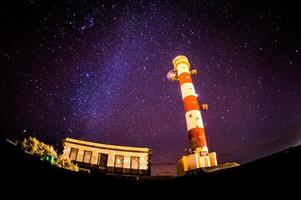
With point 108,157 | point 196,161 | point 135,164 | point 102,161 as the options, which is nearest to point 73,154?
point 102,161

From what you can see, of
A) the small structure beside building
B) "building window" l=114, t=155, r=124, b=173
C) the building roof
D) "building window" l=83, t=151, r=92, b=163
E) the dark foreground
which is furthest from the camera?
the building roof

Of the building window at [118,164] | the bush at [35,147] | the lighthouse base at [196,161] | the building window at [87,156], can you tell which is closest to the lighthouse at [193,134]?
the lighthouse base at [196,161]

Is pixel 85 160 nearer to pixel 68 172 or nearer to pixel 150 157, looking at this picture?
pixel 150 157

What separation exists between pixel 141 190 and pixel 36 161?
1.23 metres

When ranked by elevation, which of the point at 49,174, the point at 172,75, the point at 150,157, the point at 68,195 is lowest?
the point at 68,195

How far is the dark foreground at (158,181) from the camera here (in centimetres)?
184

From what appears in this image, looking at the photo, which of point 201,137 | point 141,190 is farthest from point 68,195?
point 201,137

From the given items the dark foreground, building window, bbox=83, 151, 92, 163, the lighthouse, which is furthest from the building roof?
the dark foreground

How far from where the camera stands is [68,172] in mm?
2209

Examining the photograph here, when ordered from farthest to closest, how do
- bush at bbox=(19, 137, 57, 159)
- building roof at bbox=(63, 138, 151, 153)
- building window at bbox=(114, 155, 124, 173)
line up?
building roof at bbox=(63, 138, 151, 153), building window at bbox=(114, 155, 124, 173), bush at bbox=(19, 137, 57, 159)

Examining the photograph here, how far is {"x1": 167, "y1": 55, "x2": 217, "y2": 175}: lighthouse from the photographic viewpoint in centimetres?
1935

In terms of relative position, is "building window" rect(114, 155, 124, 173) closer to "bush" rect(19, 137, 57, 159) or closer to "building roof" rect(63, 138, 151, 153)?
"building roof" rect(63, 138, 151, 153)

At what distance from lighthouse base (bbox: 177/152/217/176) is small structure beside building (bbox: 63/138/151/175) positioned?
16.3 feet

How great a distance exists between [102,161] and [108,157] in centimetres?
82
